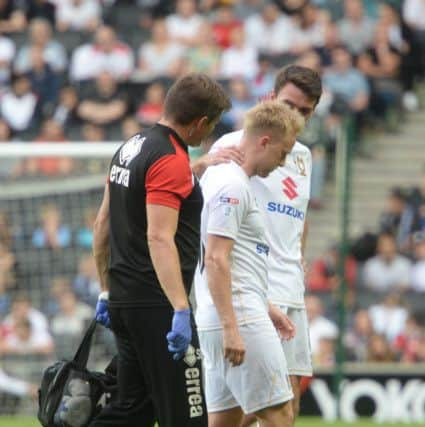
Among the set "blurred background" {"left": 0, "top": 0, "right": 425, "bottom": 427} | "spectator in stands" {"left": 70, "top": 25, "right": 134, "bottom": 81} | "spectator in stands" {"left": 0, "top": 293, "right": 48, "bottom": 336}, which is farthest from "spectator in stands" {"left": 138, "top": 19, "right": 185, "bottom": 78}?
"spectator in stands" {"left": 0, "top": 293, "right": 48, "bottom": 336}

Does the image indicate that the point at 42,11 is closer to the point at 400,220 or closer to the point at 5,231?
Answer: the point at 400,220

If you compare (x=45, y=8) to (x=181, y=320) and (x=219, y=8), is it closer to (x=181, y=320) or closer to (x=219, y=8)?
(x=219, y=8)

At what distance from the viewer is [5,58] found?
67.4 ft

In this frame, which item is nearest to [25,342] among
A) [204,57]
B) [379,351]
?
[379,351]

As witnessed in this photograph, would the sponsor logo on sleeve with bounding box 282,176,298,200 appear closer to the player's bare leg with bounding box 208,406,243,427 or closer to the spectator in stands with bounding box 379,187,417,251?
the player's bare leg with bounding box 208,406,243,427

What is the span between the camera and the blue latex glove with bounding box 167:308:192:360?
7.02 metres

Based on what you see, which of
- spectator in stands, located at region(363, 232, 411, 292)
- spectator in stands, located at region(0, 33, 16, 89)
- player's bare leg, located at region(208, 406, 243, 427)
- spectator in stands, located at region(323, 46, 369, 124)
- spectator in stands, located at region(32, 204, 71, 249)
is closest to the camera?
player's bare leg, located at region(208, 406, 243, 427)

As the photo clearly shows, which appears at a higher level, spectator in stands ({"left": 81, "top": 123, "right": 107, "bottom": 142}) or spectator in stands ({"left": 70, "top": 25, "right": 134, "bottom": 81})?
spectator in stands ({"left": 70, "top": 25, "right": 134, "bottom": 81})

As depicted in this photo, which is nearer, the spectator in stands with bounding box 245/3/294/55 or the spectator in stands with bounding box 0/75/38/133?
the spectator in stands with bounding box 0/75/38/133

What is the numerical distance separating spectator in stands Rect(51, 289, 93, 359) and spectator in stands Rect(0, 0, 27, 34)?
24.2 ft

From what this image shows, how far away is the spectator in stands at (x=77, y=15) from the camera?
21172 millimetres

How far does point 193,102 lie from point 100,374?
1475 millimetres

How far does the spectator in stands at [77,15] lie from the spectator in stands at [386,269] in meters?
6.21

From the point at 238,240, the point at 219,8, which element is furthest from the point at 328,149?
the point at 238,240
